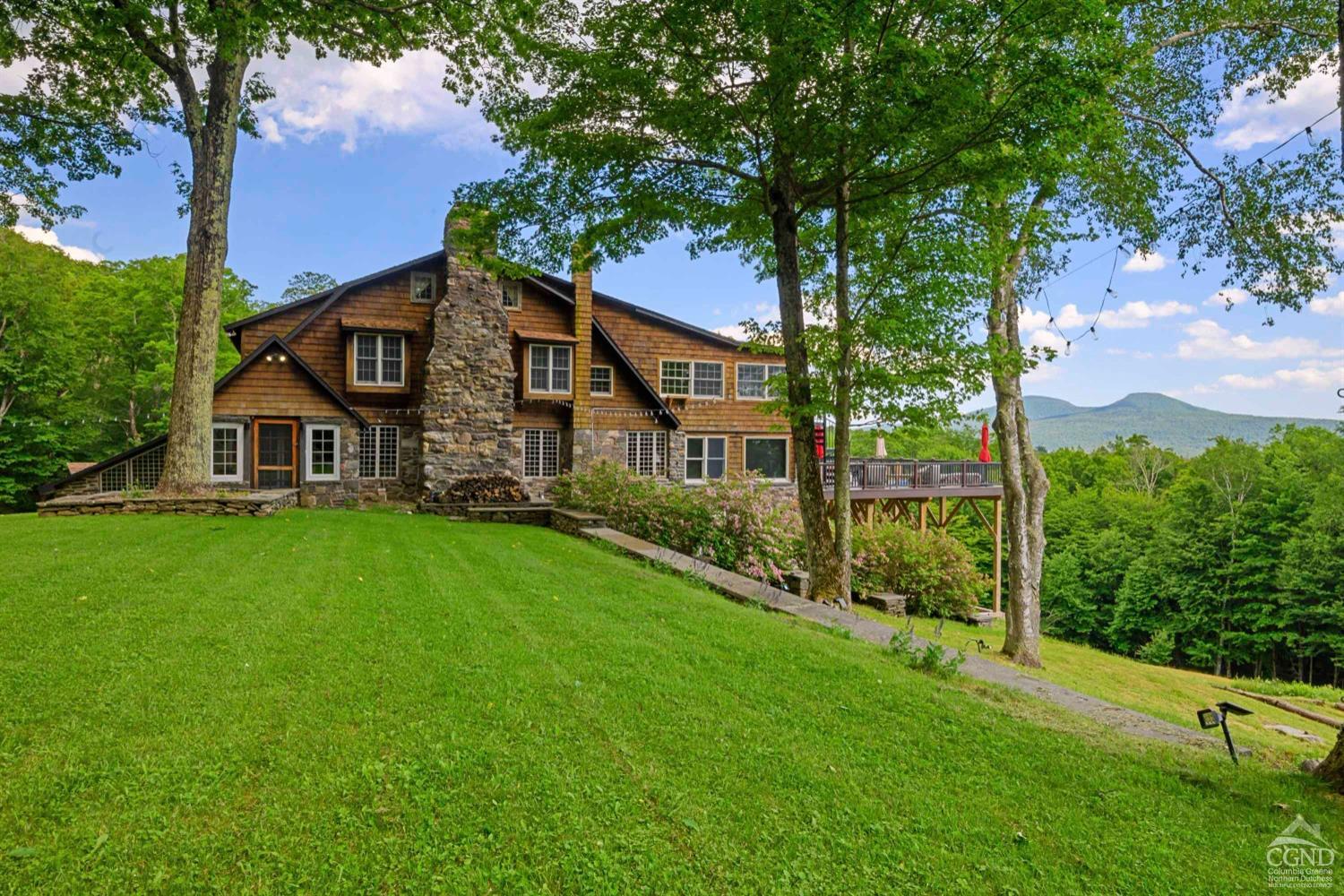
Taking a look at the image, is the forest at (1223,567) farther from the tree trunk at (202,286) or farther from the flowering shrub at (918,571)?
the tree trunk at (202,286)

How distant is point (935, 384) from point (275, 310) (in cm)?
1777

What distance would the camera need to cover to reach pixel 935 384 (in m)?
8.94

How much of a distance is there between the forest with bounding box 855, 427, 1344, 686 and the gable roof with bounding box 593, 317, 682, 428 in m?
10.5

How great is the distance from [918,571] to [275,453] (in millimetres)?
16627

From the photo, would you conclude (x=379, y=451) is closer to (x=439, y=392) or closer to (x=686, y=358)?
(x=439, y=392)

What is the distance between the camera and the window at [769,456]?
75.4 feet

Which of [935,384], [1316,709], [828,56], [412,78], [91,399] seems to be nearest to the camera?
[828,56]

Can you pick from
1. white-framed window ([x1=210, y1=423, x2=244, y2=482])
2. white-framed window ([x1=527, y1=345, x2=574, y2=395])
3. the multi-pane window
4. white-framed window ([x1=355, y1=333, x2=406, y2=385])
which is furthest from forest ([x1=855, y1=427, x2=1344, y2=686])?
white-framed window ([x1=210, y1=423, x2=244, y2=482])

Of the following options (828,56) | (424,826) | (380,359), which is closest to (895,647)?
(424,826)

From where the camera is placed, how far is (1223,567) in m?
27.4

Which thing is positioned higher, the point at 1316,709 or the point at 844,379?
the point at 844,379

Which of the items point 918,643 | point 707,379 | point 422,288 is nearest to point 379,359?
point 422,288

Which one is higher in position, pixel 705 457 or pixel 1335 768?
pixel 705 457

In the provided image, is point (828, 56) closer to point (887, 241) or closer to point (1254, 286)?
point (887, 241)
